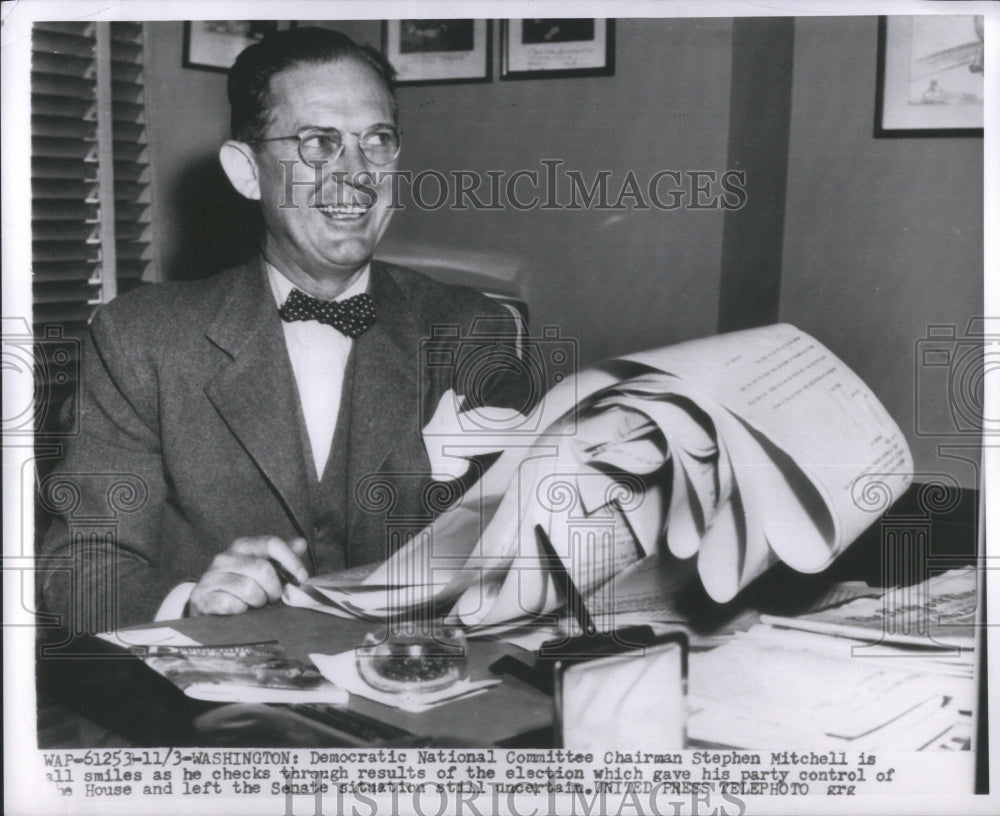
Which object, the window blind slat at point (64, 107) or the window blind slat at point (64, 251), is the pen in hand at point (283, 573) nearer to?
the window blind slat at point (64, 251)

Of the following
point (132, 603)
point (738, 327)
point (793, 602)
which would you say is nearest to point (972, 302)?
point (738, 327)

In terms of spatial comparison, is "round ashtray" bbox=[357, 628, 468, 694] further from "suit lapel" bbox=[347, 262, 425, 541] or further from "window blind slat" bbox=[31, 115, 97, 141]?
"window blind slat" bbox=[31, 115, 97, 141]

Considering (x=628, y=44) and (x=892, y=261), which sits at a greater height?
(x=628, y=44)

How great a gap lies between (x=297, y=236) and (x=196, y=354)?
177 millimetres

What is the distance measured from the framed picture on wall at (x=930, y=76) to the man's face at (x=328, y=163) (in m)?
0.55

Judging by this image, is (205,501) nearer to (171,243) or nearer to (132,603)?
(132,603)

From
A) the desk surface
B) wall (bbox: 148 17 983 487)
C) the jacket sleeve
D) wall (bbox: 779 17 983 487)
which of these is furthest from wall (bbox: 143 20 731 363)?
the desk surface

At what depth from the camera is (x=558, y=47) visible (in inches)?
39.8

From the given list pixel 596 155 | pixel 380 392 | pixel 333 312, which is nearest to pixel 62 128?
pixel 333 312

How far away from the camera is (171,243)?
110 cm

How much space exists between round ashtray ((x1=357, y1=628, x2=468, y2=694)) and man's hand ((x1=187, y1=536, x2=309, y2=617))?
0.38ft

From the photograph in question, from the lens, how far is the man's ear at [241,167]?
3.37ft

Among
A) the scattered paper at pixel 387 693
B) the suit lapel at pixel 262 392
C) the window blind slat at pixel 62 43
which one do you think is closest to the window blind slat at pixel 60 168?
the window blind slat at pixel 62 43

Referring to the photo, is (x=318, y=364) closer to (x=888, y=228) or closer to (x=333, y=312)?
(x=333, y=312)
